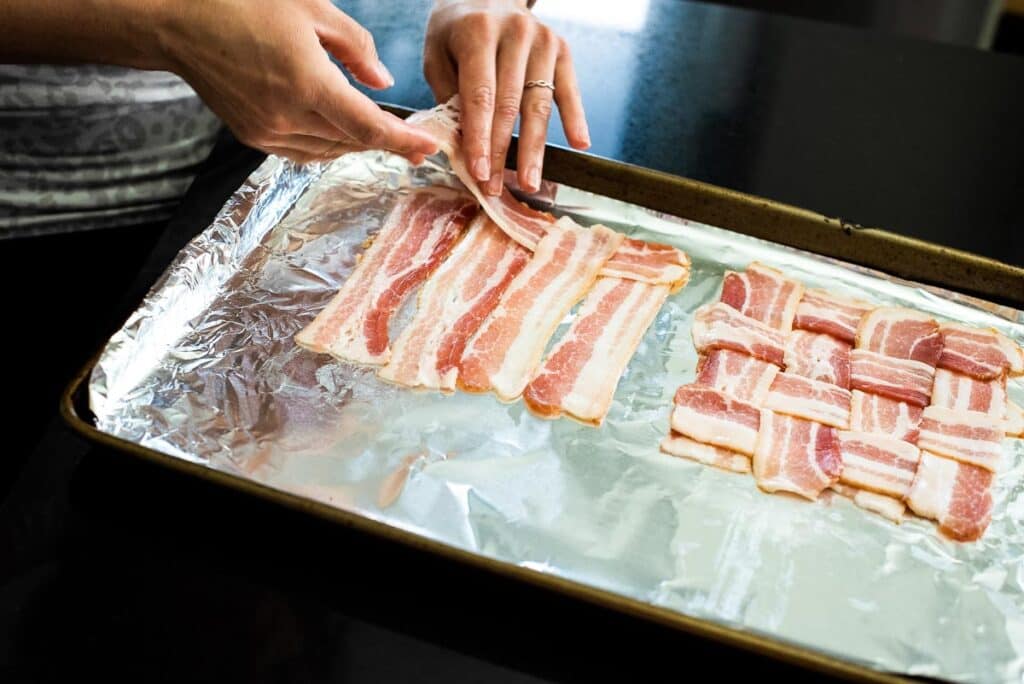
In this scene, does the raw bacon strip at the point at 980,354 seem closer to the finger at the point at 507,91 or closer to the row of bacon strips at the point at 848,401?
the row of bacon strips at the point at 848,401

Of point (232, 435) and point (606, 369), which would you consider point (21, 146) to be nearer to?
point (232, 435)

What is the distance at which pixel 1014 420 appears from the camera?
1801 millimetres

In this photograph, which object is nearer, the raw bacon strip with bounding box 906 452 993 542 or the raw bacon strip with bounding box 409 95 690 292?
the raw bacon strip with bounding box 906 452 993 542

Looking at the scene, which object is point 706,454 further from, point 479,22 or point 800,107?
point 800,107

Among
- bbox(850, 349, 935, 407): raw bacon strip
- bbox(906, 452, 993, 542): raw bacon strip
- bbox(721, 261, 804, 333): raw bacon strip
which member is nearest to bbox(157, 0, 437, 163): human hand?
bbox(721, 261, 804, 333): raw bacon strip

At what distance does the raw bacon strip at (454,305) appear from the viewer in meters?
1.78

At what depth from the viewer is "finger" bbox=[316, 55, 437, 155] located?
63.7 inches

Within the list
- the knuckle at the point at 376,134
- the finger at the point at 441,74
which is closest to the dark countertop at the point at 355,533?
the finger at the point at 441,74

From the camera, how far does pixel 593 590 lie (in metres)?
1.37

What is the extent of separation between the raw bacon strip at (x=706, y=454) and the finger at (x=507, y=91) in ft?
2.31

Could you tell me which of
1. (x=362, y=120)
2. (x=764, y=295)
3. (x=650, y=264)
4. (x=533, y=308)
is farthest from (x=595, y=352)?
(x=362, y=120)

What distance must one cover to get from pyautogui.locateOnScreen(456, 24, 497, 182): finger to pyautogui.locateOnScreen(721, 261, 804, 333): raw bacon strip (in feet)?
1.83

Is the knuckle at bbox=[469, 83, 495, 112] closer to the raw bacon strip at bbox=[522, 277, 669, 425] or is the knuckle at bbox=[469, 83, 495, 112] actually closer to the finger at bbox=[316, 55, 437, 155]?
the finger at bbox=[316, 55, 437, 155]

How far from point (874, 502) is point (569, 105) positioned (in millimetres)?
986
